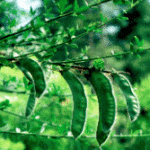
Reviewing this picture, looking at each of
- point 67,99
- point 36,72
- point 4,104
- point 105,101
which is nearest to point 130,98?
point 105,101

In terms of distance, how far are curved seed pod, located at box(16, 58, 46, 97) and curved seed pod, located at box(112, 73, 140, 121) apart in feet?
0.58

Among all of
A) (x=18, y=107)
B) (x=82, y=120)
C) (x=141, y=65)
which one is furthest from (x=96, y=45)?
(x=82, y=120)

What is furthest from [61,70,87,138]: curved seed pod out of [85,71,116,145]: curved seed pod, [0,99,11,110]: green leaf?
[0,99,11,110]: green leaf

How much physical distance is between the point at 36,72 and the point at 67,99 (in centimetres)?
153

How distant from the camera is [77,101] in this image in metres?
0.56

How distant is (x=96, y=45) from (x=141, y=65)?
46.2 inches

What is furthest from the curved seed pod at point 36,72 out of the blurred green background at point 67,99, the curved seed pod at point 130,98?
the curved seed pod at point 130,98

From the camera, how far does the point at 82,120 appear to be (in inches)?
22.1

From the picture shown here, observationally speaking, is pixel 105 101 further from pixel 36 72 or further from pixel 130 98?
pixel 36 72

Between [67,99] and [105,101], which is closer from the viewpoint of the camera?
[105,101]

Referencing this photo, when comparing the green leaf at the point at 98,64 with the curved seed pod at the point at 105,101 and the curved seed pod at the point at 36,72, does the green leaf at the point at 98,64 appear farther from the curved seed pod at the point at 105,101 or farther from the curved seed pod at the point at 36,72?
the curved seed pod at the point at 36,72

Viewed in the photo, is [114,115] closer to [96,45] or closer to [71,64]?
[71,64]

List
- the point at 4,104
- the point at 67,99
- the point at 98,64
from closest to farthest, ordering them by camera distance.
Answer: the point at 98,64 → the point at 4,104 → the point at 67,99

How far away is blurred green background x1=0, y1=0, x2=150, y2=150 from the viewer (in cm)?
85
